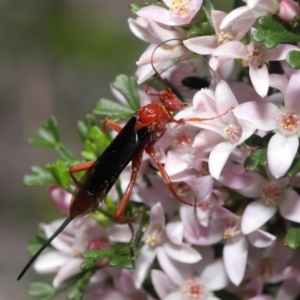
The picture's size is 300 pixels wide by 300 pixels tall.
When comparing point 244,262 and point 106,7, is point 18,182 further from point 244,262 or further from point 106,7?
point 244,262

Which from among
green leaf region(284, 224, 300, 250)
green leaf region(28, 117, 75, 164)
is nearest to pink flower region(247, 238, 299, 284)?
green leaf region(284, 224, 300, 250)

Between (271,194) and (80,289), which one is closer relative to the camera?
(271,194)

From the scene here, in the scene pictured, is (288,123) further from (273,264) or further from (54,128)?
(54,128)

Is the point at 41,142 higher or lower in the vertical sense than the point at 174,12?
lower

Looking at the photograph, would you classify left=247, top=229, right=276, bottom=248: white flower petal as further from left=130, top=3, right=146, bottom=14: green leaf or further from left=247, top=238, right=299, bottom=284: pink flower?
left=130, top=3, right=146, bottom=14: green leaf

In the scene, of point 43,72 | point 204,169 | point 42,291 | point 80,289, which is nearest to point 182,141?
point 204,169
